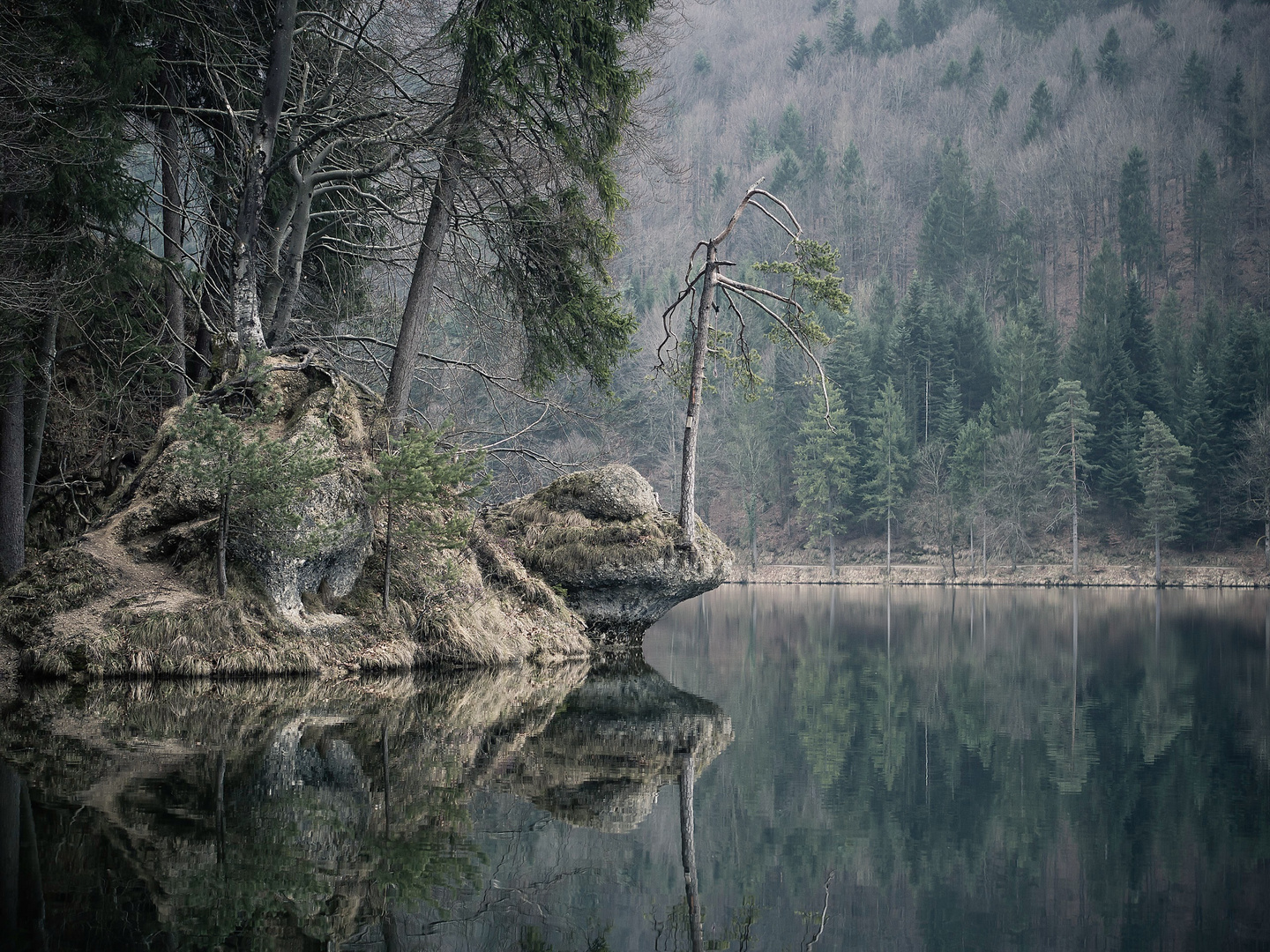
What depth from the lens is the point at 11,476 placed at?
508 inches

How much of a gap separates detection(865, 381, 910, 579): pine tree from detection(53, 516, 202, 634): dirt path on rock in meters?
53.3

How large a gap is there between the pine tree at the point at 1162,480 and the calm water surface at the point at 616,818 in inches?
1802

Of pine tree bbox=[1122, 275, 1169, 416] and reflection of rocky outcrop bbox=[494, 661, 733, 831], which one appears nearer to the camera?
reflection of rocky outcrop bbox=[494, 661, 733, 831]

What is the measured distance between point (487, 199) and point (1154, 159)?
9681 cm

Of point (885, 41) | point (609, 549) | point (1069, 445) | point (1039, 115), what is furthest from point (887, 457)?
point (885, 41)

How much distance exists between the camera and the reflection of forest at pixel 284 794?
3656 mm

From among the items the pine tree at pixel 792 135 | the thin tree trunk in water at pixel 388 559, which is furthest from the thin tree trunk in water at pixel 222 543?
the pine tree at pixel 792 135

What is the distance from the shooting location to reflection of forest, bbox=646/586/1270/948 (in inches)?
166

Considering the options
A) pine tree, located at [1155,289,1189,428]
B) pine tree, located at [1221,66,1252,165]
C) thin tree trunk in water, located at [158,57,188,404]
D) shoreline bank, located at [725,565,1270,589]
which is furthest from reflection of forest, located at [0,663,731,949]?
pine tree, located at [1221,66,1252,165]

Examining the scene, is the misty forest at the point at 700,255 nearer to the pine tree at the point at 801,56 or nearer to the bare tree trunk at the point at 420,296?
the bare tree trunk at the point at 420,296

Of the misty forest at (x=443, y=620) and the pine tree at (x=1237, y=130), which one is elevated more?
the pine tree at (x=1237, y=130)

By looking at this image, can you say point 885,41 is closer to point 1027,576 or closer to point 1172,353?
point 1172,353

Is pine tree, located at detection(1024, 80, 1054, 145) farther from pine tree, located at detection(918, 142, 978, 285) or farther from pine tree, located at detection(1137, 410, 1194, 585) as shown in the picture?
pine tree, located at detection(1137, 410, 1194, 585)

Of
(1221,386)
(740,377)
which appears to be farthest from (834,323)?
(740,377)
